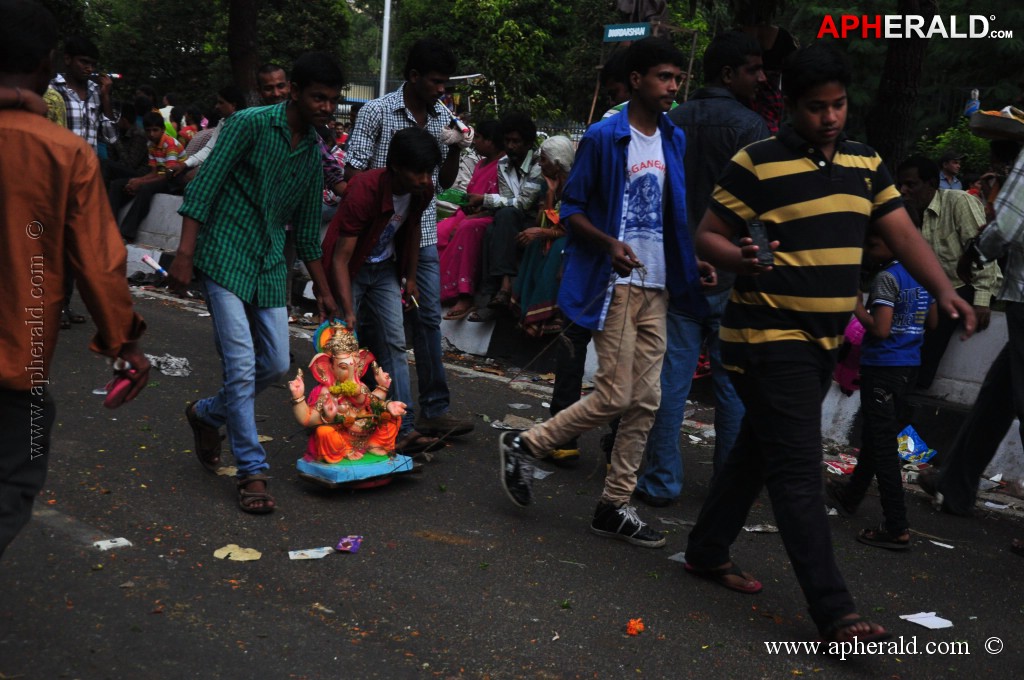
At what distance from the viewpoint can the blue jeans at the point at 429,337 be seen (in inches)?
252

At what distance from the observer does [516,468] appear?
5141 millimetres

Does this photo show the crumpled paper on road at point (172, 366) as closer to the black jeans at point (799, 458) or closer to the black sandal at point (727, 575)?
the black sandal at point (727, 575)

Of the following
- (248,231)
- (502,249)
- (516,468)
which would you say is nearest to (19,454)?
(248,231)

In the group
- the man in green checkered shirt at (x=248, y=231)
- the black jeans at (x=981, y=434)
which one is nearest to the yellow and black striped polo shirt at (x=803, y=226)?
the black jeans at (x=981, y=434)

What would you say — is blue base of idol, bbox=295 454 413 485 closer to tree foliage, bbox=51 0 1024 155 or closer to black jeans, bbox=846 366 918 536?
black jeans, bbox=846 366 918 536

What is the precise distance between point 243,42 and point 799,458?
492 inches

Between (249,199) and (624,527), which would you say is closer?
(624,527)

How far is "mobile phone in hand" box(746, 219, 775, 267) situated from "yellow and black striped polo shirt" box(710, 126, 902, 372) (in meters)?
0.06

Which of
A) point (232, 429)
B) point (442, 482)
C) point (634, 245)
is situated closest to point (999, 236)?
point (634, 245)

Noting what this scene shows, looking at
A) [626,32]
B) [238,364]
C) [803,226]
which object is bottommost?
[238,364]

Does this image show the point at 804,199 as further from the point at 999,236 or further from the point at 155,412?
the point at 155,412

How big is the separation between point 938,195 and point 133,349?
6824mm

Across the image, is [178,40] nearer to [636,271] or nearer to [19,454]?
[636,271]

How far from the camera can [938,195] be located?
27.8ft
